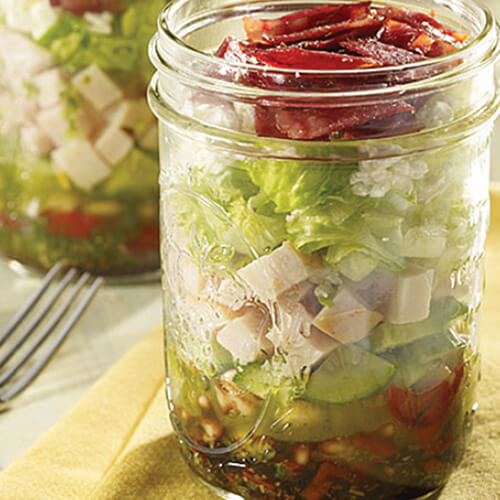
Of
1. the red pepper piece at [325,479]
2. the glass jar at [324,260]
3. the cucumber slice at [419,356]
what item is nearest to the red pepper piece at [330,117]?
the glass jar at [324,260]

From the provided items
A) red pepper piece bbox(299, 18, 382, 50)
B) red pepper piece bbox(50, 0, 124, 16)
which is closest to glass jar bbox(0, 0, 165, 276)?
red pepper piece bbox(50, 0, 124, 16)

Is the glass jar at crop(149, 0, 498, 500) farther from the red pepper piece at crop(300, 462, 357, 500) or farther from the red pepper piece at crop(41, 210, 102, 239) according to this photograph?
the red pepper piece at crop(41, 210, 102, 239)

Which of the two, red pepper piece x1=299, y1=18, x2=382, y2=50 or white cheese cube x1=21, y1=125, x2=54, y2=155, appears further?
white cheese cube x1=21, y1=125, x2=54, y2=155

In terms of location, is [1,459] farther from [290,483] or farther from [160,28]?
[160,28]

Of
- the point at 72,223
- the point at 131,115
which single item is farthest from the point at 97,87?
→ the point at 72,223

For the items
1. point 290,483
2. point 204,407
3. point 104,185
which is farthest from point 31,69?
point 290,483

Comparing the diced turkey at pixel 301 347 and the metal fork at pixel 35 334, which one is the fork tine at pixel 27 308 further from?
the diced turkey at pixel 301 347
